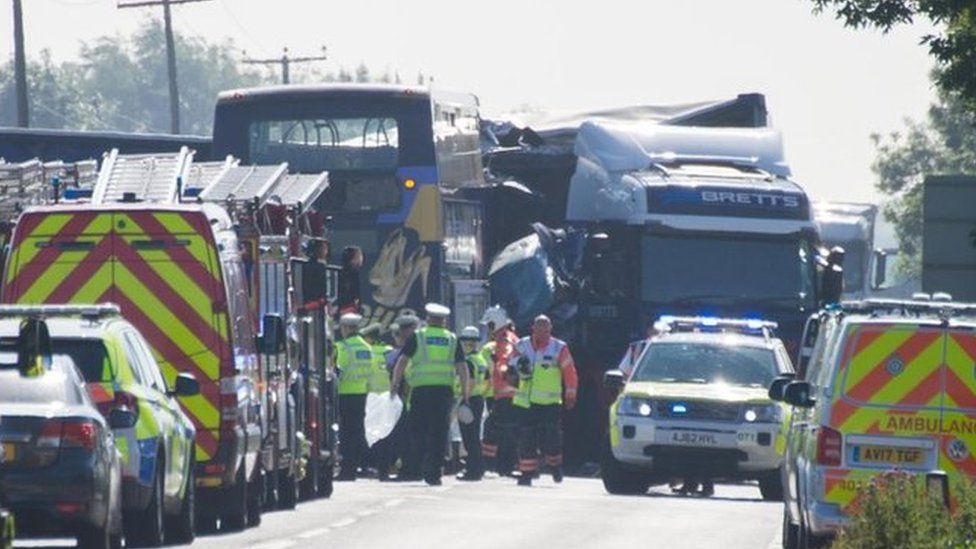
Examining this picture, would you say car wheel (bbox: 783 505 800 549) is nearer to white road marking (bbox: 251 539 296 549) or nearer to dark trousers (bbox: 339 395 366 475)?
white road marking (bbox: 251 539 296 549)

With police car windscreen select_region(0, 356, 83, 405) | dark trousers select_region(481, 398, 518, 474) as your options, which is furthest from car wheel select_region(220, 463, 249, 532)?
dark trousers select_region(481, 398, 518, 474)

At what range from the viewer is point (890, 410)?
20.0m

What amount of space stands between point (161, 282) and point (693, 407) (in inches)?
374

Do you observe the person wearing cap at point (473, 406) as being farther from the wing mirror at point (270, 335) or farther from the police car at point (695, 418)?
the wing mirror at point (270, 335)

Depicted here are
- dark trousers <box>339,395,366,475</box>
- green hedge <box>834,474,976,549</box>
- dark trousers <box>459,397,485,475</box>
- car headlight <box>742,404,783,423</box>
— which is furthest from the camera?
dark trousers <box>459,397,485,475</box>

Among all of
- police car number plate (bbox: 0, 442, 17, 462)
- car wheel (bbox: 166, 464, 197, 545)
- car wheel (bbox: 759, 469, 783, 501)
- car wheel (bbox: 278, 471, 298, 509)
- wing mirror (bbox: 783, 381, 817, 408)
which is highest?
wing mirror (bbox: 783, 381, 817, 408)

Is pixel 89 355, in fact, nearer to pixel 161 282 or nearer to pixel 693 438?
pixel 161 282

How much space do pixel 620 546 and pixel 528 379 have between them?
11.9 metres

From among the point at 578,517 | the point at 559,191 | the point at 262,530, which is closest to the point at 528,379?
the point at 559,191

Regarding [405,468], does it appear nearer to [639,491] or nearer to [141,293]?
[639,491]

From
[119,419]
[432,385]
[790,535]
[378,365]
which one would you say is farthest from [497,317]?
[119,419]

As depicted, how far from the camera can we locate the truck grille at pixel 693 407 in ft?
104

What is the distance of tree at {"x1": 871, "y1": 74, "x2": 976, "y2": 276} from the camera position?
91.7m

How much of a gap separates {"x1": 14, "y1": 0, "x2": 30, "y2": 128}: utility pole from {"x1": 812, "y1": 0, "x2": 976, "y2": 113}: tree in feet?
95.1
